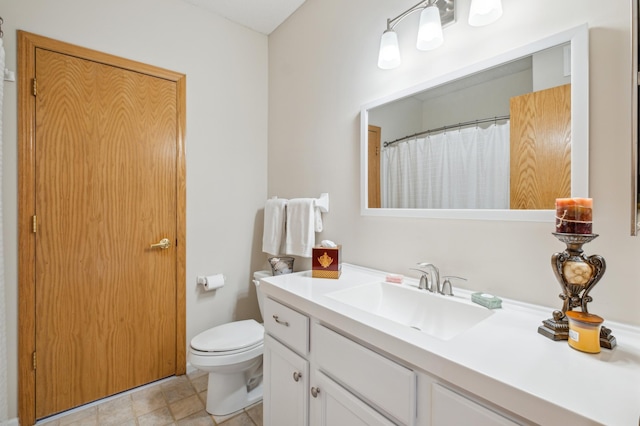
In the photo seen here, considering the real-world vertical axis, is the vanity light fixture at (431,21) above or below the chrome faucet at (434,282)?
above

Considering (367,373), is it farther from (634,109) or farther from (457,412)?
(634,109)

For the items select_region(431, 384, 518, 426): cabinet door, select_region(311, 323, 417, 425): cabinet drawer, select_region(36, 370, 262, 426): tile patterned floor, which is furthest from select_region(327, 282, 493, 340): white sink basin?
select_region(36, 370, 262, 426): tile patterned floor

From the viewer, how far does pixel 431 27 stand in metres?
1.22

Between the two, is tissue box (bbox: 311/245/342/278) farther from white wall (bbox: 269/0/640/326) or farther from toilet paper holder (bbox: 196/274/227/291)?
toilet paper holder (bbox: 196/274/227/291)

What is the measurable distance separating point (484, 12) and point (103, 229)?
87.1 inches

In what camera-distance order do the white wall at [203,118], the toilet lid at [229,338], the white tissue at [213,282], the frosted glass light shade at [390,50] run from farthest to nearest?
the white tissue at [213,282] < the toilet lid at [229,338] < the white wall at [203,118] < the frosted glass light shade at [390,50]

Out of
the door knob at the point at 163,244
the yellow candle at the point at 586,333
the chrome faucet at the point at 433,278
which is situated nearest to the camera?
the yellow candle at the point at 586,333

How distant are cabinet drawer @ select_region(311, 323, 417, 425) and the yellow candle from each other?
0.40m

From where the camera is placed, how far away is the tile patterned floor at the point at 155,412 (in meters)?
1.65

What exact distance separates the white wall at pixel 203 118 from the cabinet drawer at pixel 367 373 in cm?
139

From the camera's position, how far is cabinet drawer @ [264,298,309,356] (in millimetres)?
1158

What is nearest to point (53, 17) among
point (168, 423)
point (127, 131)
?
point (127, 131)

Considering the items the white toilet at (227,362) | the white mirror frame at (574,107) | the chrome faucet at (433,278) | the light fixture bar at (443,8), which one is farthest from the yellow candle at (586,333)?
the white toilet at (227,362)

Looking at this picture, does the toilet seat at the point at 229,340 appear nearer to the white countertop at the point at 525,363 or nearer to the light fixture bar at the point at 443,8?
the white countertop at the point at 525,363
